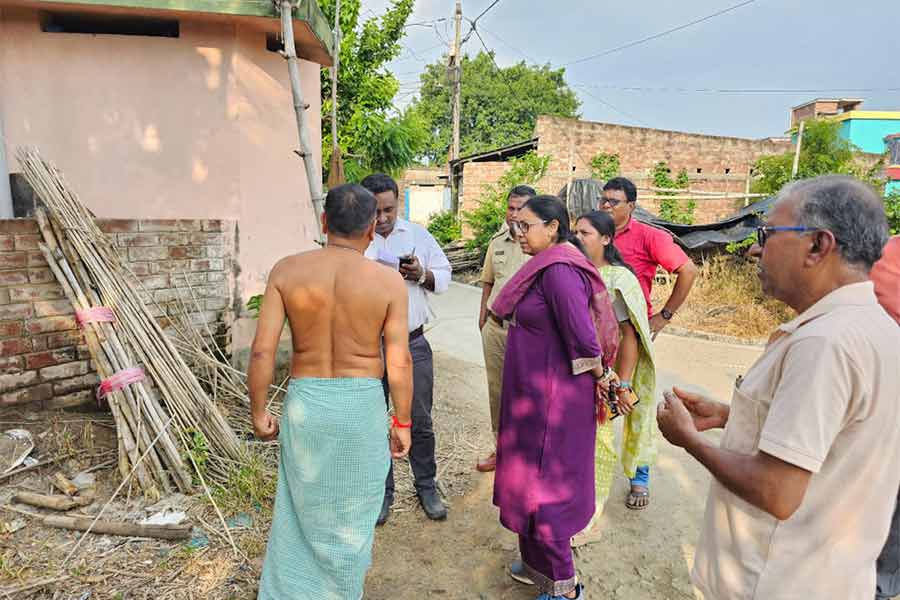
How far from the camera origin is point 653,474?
3.80 meters

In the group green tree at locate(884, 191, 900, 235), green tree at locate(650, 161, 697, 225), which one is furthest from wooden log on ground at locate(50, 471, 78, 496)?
green tree at locate(650, 161, 697, 225)

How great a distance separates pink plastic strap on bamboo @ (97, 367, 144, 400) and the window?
9.32ft

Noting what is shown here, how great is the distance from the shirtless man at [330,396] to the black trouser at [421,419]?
3.03 ft

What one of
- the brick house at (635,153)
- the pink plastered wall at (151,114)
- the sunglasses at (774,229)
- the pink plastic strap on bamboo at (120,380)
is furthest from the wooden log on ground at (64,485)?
the brick house at (635,153)

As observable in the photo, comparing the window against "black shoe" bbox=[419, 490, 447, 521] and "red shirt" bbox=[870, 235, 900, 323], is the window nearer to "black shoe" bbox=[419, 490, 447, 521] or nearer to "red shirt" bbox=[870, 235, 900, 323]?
"black shoe" bbox=[419, 490, 447, 521]

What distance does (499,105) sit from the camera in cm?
3597

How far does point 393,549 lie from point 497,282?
66.2 inches

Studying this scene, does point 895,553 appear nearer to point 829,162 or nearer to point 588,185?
point 588,185

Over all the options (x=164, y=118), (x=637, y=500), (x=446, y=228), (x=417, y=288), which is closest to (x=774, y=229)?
(x=417, y=288)

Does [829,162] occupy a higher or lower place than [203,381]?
higher

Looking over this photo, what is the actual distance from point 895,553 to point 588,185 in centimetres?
580

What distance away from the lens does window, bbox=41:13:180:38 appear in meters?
4.27

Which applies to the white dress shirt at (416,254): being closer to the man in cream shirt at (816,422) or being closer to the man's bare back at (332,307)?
the man's bare back at (332,307)

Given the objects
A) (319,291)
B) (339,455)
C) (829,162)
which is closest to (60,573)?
(339,455)
